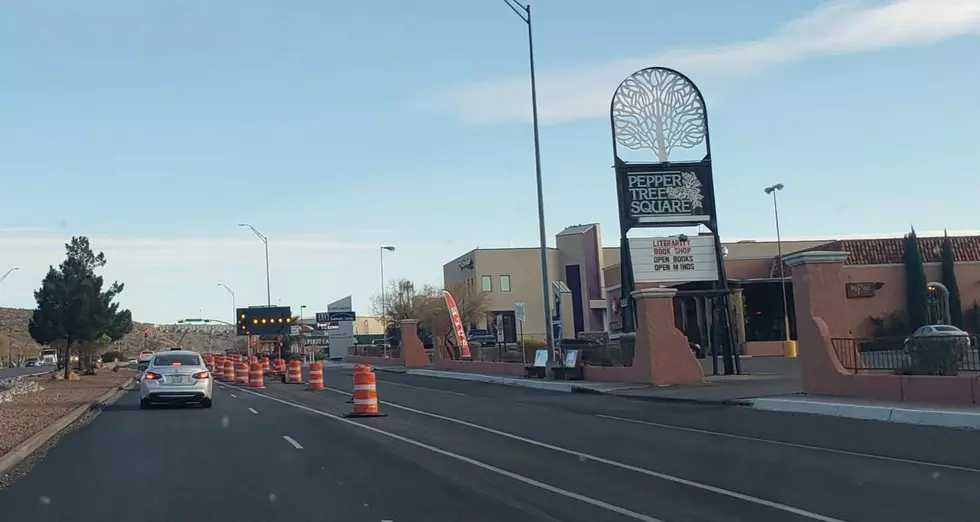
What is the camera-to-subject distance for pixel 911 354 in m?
20.1

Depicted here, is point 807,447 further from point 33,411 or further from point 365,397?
point 33,411

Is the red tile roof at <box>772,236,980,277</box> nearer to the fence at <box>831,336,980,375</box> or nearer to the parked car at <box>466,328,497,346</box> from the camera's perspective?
the parked car at <box>466,328,497,346</box>

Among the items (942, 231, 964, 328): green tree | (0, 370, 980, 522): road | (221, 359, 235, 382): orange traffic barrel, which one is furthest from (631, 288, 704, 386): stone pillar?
(942, 231, 964, 328): green tree

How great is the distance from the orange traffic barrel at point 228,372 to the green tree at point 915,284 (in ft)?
109

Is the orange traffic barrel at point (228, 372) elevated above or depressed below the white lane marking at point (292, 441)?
above

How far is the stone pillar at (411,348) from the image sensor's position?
60562mm

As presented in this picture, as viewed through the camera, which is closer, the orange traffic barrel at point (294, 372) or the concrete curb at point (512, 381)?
the concrete curb at point (512, 381)

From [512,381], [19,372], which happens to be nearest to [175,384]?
[512,381]

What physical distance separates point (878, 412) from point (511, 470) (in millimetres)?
8833

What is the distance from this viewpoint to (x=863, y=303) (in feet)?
166

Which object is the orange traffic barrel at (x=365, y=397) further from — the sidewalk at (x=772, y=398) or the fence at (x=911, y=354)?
the fence at (x=911, y=354)

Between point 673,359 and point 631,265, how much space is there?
4377 mm

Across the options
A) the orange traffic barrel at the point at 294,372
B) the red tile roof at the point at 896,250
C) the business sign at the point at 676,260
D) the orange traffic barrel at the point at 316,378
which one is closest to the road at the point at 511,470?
the business sign at the point at 676,260

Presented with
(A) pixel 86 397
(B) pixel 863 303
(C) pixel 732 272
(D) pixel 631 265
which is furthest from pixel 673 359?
(C) pixel 732 272
